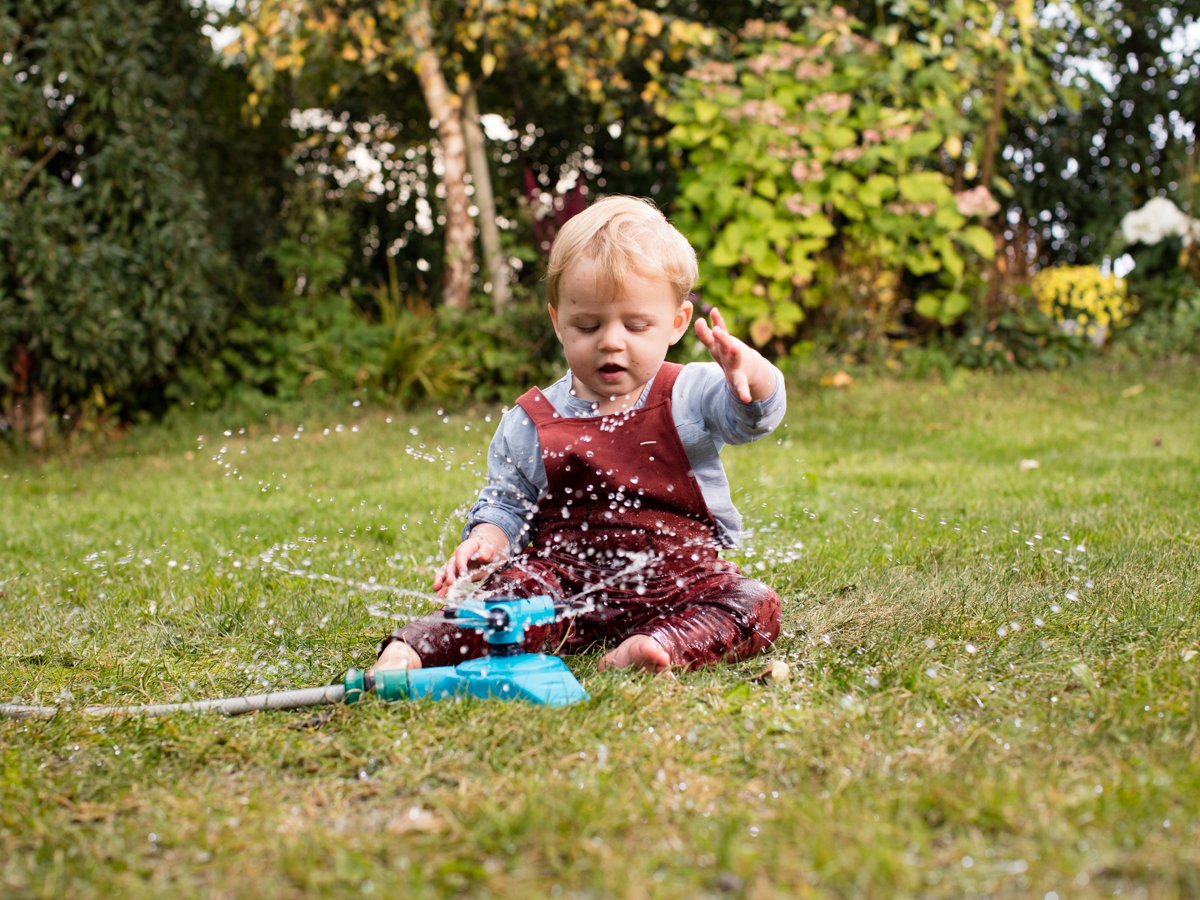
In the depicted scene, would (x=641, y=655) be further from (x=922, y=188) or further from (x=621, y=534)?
(x=922, y=188)

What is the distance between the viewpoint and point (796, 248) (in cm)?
624

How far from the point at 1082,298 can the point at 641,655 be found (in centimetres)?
574

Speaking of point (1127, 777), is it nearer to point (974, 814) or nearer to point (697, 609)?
point (974, 814)

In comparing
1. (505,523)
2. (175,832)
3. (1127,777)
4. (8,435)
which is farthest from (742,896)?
(8,435)

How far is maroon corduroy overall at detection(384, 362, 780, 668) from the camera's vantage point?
2.45m

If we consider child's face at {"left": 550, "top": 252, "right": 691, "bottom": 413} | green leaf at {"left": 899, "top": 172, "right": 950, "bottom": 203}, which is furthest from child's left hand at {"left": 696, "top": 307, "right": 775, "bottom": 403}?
green leaf at {"left": 899, "top": 172, "right": 950, "bottom": 203}

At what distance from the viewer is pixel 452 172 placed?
6793 millimetres

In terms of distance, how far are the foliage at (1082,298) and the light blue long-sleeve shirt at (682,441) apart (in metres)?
5.13

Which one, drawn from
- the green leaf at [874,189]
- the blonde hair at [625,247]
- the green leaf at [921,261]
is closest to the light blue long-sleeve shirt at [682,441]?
the blonde hair at [625,247]

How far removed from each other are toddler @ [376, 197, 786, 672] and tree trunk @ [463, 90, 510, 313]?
14.4 feet

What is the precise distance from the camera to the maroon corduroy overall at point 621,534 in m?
2.45

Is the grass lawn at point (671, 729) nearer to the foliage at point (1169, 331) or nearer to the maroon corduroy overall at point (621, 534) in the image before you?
the maroon corduroy overall at point (621, 534)

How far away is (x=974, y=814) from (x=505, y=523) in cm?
131

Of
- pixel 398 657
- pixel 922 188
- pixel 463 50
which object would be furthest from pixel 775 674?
pixel 463 50
